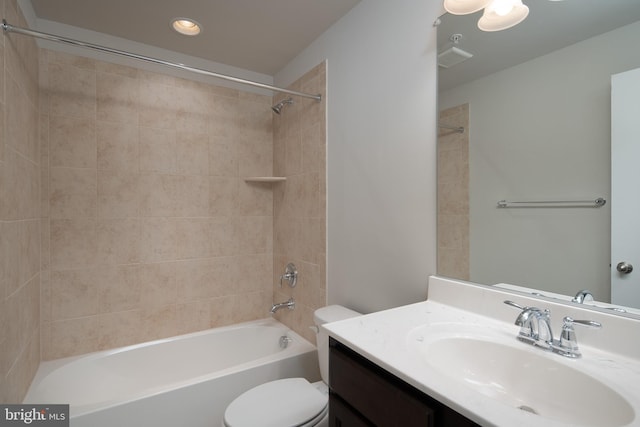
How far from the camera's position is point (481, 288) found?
3.50 ft

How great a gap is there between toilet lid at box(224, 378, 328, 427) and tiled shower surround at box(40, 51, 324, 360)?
2.10 ft

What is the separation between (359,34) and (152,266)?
1983mm

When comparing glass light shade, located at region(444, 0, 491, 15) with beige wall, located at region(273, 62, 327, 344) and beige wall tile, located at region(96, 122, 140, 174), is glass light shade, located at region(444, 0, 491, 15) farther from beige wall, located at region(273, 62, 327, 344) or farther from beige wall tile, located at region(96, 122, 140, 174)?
beige wall tile, located at region(96, 122, 140, 174)

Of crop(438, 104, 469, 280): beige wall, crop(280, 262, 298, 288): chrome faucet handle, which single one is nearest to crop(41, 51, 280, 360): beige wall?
crop(280, 262, 298, 288): chrome faucet handle

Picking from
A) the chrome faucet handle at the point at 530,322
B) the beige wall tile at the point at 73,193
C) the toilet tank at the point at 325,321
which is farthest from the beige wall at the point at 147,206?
the chrome faucet handle at the point at 530,322

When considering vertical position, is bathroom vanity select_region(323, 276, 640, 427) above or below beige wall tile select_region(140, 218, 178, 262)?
below

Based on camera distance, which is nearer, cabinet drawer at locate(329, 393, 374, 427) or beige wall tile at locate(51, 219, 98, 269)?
cabinet drawer at locate(329, 393, 374, 427)

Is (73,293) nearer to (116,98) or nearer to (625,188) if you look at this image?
(116,98)

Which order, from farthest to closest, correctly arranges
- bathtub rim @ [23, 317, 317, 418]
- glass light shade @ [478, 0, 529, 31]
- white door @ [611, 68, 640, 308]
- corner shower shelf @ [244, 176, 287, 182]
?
corner shower shelf @ [244, 176, 287, 182] → bathtub rim @ [23, 317, 317, 418] → glass light shade @ [478, 0, 529, 31] → white door @ [611, 68, 640, 308]

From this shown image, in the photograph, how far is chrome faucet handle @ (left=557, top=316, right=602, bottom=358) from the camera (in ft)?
2.51

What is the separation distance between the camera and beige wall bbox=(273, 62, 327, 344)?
1.93 m

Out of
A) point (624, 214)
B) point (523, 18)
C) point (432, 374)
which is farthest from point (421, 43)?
point (432, 374)

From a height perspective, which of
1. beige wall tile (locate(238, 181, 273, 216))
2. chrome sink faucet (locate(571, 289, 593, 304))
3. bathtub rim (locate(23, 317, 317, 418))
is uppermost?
beige wall tile (locate(238, 181, 273, 216))

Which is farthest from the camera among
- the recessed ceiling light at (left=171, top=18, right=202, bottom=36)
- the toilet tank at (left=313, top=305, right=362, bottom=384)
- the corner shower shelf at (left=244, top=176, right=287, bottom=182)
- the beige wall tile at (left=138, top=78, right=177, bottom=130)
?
the corner shower shelf at (left=244, top=176, right=287, bottom=182)
